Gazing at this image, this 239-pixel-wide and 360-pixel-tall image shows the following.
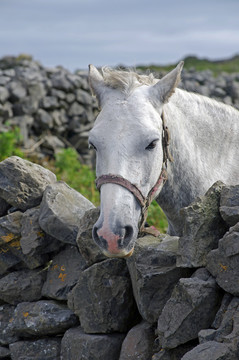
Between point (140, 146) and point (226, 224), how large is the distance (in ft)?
2.42

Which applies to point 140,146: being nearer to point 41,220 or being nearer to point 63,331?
point 41,220

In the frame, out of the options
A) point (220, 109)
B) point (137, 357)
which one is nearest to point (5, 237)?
point (137, 357)

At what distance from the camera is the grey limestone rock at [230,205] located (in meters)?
3.05

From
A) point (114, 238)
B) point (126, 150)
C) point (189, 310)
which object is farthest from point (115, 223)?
point (189, 310)

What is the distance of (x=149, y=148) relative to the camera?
11.2ft

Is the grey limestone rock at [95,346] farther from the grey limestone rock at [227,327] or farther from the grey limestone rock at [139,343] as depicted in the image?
the grey limestone rock at [227,327]

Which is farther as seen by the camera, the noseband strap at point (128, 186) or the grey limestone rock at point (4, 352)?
the grey limestone rock at point (4, 352)

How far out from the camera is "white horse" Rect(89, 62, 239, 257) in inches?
122

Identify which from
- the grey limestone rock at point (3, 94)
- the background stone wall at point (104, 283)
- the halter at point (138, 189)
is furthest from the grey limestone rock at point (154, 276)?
the grey limestone rock at point (3, 94)

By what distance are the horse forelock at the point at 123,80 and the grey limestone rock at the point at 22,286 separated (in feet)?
5.46

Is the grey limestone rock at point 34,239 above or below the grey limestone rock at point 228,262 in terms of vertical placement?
below

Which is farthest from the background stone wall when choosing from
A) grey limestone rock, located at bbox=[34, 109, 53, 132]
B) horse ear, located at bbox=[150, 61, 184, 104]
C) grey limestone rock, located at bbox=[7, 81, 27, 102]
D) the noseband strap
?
grey limestone rock, located at bbox=[34, 109, 53, 132]

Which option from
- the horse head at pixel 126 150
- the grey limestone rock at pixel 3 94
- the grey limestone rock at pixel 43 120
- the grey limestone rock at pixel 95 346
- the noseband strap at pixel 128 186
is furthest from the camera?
the grey limestone rock at pixel 43 120

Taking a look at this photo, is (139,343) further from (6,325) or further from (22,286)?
(6,325)
